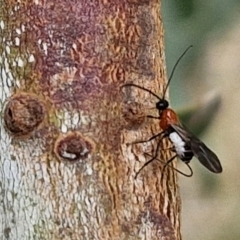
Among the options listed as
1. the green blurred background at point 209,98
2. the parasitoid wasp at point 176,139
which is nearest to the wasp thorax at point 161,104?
the parasitoid wasp at point 176,139

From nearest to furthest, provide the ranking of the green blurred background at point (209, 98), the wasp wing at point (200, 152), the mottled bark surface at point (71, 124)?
1. the mottled bark surface at point (71, 124)
2. the wasp wing at point (200, 152)
3. the green blurred background at point (209, 98)

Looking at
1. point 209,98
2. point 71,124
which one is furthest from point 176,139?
point 209,98

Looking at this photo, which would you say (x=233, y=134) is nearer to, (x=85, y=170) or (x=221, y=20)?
(x=221, y=20)

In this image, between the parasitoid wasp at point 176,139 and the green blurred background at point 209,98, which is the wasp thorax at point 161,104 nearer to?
the parasitoid wasp at point 176,139

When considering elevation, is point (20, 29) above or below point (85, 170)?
above

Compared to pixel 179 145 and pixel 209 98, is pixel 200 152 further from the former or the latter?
pixel 209 98

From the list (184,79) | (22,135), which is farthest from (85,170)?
(184,79)

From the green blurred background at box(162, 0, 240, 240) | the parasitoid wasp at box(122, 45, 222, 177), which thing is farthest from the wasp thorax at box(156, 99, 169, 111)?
the green blurred background at box(162, 0, 240, 240)
